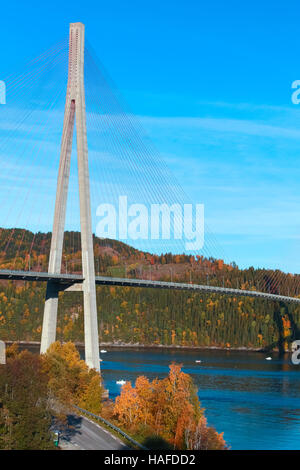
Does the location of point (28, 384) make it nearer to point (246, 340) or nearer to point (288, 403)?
point (288, 403)

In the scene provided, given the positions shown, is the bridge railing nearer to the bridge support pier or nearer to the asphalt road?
the asphalt road

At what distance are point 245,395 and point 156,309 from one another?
98045 millimetres

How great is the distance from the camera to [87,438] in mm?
30422

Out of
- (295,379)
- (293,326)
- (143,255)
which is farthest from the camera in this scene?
(143,255)

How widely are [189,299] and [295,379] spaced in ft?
273

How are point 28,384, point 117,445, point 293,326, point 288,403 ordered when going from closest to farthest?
point 28,384, point 117,445, point 288,403, point 293,326

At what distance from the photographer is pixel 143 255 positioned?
153000 mm

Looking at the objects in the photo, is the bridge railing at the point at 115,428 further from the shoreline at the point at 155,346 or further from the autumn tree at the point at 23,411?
the shoreline at the point at 155,346

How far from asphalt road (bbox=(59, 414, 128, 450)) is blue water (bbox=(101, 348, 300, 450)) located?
8.82 m

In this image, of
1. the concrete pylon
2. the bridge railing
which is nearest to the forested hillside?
the concrete pylon

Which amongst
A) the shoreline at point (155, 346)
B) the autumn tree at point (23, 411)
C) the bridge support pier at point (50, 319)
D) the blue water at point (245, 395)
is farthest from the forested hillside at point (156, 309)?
the autumn tree at point (23, 411)

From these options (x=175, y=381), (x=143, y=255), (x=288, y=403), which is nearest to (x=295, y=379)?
(x=288, y=403)

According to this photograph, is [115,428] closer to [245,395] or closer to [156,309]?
[245,395]

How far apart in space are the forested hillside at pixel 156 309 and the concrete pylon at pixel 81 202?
86.6m
